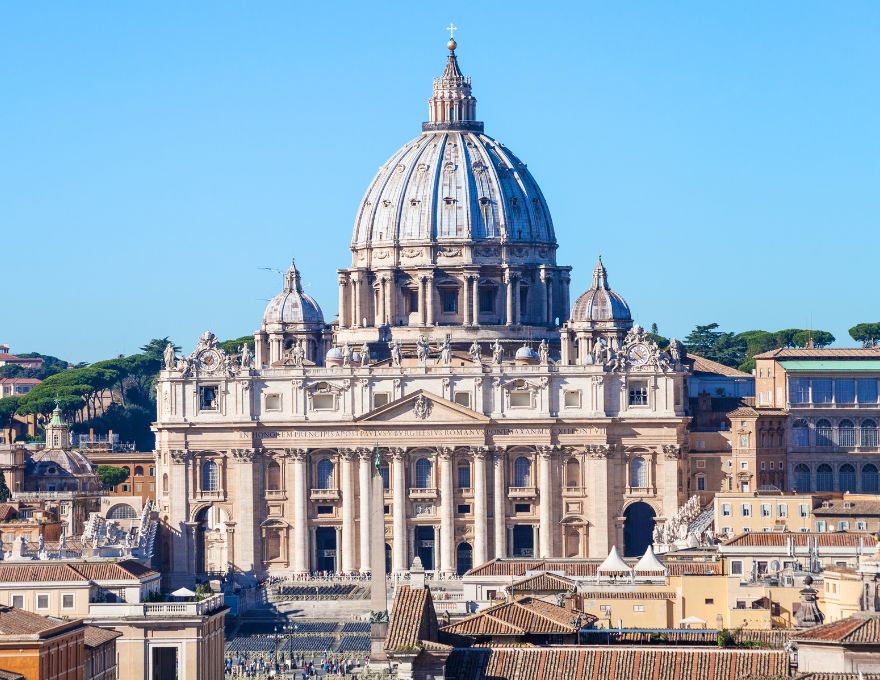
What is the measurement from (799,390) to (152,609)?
69.8 m

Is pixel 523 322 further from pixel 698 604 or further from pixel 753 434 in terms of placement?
pixel 698 604

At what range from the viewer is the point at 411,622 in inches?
2992

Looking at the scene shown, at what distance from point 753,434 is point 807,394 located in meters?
4.53

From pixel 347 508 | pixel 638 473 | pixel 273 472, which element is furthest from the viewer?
pixel 273 472

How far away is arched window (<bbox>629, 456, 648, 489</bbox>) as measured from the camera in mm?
172375

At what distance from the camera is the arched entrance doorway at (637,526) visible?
171500 millimetres

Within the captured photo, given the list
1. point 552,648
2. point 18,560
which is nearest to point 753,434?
point 18,560

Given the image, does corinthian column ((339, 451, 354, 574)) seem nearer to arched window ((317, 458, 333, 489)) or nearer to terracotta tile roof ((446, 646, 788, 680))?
arched window ((317, 458, 333, 489))

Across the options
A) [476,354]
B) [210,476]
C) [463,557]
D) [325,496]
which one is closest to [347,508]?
[325,496]

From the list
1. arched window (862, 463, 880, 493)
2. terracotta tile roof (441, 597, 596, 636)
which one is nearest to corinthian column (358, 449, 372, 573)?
arched window (862, 463, 880, 493)

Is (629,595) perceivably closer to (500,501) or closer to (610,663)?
(610,663)

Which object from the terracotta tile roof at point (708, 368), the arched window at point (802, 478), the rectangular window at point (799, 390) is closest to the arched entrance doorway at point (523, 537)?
the arched window at point (802, 478)

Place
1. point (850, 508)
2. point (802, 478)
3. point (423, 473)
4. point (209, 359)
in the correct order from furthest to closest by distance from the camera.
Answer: point (209, 359) < point (423, 473) < point (802, 478) < point (850, 508)

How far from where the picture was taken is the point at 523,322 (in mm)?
195375
